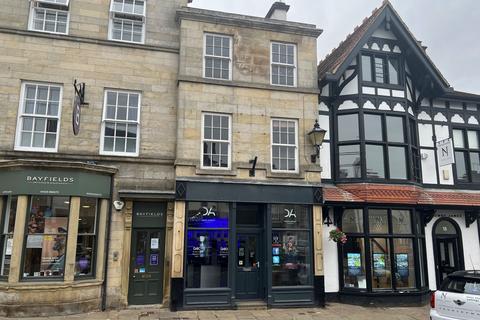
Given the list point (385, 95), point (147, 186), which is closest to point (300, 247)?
point (147, 186)

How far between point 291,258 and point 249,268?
146 cm

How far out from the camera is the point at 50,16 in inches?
504

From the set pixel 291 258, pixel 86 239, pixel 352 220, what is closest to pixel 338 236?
pixel 352 220

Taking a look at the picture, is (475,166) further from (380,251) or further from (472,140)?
(380,251)

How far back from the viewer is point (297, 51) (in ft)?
47.0

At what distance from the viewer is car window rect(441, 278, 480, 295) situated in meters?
8.77

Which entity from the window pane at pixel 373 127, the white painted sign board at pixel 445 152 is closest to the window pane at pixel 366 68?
the window pane at pixel 373 127

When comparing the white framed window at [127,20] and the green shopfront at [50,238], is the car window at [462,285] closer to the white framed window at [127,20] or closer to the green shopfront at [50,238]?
the green shopfront at [50,238]

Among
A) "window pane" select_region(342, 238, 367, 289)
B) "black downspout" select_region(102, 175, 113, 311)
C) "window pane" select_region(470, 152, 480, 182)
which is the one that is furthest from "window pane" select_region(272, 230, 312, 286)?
"window pane" select_region(470, 152, 480, 182)

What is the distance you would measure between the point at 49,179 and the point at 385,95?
12.0 m

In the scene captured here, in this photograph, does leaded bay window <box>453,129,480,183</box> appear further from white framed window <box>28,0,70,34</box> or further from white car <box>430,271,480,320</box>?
white framed window <box>28,0,70,34</box>

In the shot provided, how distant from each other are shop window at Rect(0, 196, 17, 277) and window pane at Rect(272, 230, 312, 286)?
7867mm

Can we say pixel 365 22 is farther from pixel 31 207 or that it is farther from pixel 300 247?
pixel 31 207

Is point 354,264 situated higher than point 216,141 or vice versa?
point 216,141
